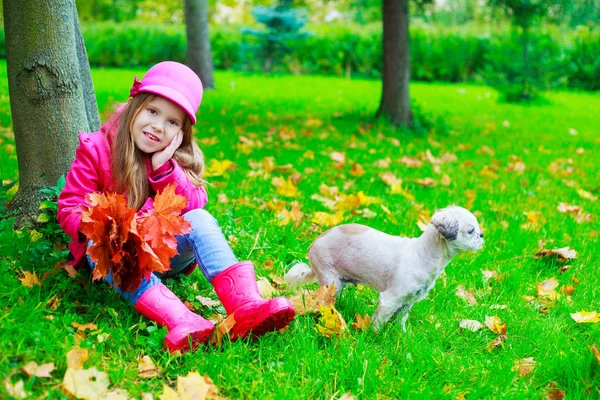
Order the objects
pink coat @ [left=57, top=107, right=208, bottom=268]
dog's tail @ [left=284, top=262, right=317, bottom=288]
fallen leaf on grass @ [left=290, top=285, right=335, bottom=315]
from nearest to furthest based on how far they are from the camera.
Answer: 1. pink coat @ [left=57, top=107, right=208, bottom=268]
2. fallen leaf on grass @ [left=290, top=285, right=335, bottom=315]
3. dog's tail @ [left=284, top=262, right=317, bottom=288]

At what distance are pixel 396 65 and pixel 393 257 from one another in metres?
5.54

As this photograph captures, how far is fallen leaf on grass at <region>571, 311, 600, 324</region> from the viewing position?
8.28 feet

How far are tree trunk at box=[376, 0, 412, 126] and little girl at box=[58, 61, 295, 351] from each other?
5.31 metres

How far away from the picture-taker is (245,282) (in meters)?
2.20

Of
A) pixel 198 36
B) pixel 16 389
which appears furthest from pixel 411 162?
pixel 198 36

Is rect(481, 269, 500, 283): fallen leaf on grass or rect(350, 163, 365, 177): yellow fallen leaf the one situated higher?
rect(350, 163, 365, 177): yellow fallen leaf

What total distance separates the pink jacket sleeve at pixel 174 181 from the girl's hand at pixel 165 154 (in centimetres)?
5

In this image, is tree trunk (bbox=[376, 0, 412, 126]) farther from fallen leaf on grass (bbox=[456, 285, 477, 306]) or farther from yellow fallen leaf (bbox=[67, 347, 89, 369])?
yellow fallen leaf (bbox=[67, 347, 89, 369])

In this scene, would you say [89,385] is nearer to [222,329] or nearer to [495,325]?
[222,329]

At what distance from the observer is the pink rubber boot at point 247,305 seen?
2064 millimetres

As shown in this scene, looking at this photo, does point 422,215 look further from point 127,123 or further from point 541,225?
point 127,123

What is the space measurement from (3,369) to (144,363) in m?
0.43

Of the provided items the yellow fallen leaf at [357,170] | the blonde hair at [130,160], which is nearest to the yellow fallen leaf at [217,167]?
the yellow fallen leaf at [357,170]

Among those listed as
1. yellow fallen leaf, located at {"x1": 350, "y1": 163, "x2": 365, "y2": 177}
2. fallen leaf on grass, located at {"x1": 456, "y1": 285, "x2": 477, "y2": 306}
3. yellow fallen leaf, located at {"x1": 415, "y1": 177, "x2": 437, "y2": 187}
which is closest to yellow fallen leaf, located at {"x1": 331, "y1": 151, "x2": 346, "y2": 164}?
yellow fallen leaf, located at {"x1": 350, "y1": 163, "x2": 365, "y2": 177}
